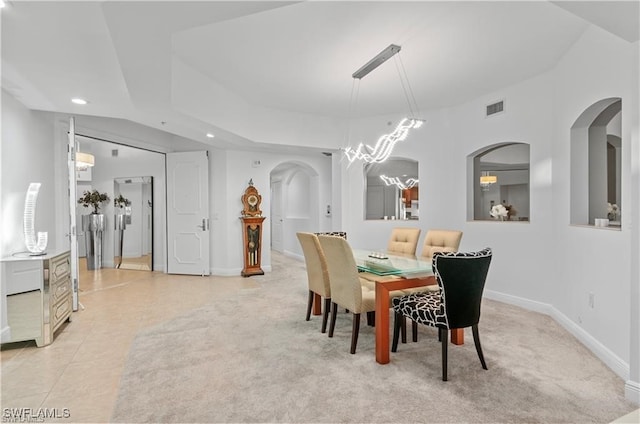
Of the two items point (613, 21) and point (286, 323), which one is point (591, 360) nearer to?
point (613, 21)

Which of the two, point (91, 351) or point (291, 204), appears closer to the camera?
point (91, 351)

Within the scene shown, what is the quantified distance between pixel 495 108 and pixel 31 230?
17.3 feet

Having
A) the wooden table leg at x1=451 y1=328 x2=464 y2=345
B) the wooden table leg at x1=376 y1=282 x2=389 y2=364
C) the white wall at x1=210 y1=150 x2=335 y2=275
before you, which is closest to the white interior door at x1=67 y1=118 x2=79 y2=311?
the white wall at x1=210 y1=150 x2=335 y2=275

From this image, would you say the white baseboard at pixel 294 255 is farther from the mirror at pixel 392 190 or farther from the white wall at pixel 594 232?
the white wall at pixel 594 232

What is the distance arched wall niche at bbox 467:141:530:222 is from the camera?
15.5ft

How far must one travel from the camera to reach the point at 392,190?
6465mm

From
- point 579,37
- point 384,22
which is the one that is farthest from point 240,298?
point 579,37

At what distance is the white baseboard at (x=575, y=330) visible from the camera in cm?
241

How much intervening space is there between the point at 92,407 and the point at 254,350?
1136 millimetres

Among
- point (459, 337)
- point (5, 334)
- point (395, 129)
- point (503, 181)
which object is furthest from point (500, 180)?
point (5, 334)

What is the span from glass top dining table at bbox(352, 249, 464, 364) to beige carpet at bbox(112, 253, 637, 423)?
0.14 m

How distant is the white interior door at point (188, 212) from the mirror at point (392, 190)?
292cm

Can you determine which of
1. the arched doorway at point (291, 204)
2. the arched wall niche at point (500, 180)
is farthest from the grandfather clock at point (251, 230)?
the arched wall niche at point (500, 180)

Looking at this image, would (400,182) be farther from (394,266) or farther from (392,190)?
(394,266)
